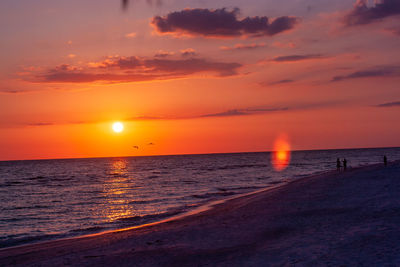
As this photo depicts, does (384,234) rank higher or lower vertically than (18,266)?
higher

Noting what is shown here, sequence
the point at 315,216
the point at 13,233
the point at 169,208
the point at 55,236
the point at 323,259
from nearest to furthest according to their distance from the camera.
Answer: the point at 323,259 → the point at 315,216 → the point at 55,236 → the point at 13,233 → the point at 169,208

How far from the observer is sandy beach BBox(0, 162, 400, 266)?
42.8 feet

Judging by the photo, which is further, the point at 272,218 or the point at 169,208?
the point at 169,208

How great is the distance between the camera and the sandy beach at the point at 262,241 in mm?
13039

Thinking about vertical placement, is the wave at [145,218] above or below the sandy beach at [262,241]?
below

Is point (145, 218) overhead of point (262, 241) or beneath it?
beneath

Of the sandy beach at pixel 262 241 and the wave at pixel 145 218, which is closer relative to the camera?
the sandy beach at pixel 262 241

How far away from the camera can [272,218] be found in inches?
848

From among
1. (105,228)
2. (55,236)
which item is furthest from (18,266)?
(105,228)

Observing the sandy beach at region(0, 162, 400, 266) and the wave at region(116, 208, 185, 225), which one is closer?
the sandy beach at region(0, 162, 400, 266)

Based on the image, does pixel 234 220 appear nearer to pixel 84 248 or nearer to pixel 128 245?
pixel 128 245

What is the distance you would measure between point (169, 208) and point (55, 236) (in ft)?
41.2

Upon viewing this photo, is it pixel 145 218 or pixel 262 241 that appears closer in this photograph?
pixel 262 241

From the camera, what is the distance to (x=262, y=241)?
1628 centimetres
